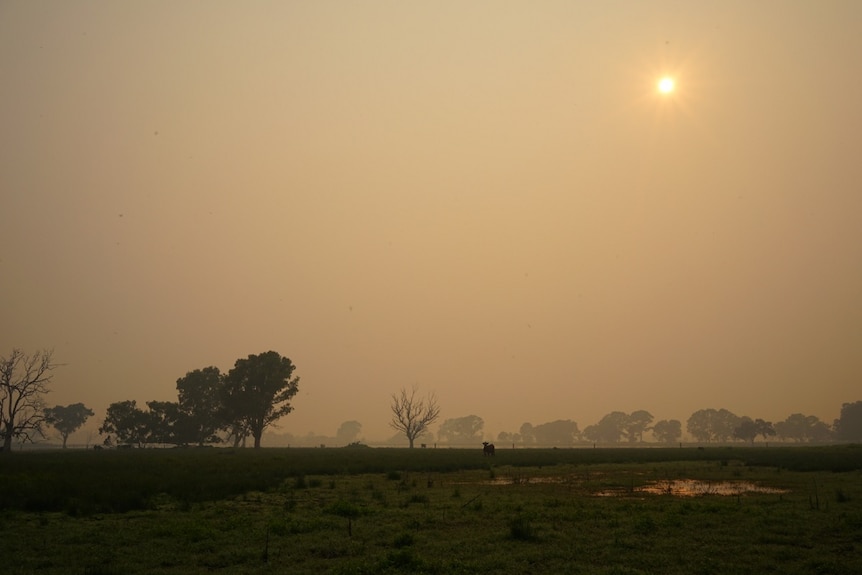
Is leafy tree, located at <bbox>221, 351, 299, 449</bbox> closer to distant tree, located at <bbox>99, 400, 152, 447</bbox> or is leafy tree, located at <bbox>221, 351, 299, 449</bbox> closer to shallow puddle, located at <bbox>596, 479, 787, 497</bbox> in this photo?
distant tree, located at <bbox>99, 400, 152, 447</bbox>

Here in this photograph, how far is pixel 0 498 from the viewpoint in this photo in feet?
75.9

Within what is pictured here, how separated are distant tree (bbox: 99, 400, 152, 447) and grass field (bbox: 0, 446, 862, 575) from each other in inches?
3582

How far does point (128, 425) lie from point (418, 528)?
11389cm

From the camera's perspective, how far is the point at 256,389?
341 ft

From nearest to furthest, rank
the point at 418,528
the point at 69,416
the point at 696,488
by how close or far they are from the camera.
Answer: the point at 418,528 < the point at 696,488 < the point at 69,416

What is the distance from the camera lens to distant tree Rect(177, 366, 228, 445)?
376 feet

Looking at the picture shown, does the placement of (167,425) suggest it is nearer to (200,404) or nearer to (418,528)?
(200,404)

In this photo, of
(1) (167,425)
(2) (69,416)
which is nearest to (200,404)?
(1) (167,425)

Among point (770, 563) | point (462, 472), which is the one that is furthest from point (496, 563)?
point (462, 472)

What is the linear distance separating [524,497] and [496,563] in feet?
42.6

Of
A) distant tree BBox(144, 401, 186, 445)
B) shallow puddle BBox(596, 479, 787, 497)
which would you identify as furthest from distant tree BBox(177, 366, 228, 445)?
shallow puddle BBox(596, 479, 787, 497)

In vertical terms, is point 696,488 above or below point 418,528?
below

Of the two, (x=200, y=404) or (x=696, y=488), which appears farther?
(x=200, y=404)

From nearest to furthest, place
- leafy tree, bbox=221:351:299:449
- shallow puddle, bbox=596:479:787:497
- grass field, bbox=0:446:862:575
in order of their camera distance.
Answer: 1. grass field, bbox=0:446:862:575
2. shallow puddle, bbox=596:479:787:497
3. leafy tree, bbox=221:351:299:449
